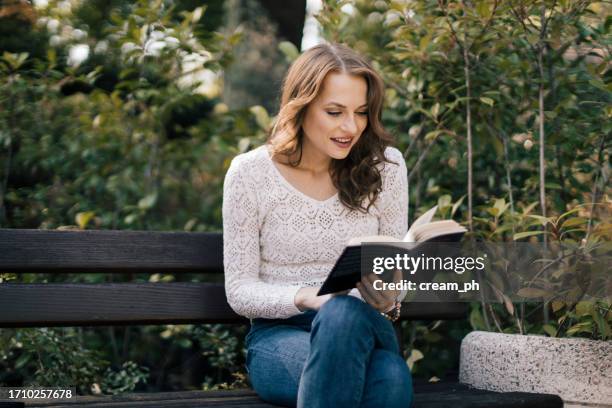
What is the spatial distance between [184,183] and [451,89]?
204cm

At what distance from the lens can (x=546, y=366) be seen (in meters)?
2.82

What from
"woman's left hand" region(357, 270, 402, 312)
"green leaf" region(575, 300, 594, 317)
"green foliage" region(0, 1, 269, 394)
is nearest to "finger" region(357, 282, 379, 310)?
"woman's left hand" region(357, 270, 402, 312)

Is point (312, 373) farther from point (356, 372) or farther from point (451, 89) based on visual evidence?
point (451, 89)

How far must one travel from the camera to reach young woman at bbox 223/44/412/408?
2609 millimetres

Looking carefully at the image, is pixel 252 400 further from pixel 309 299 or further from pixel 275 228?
pixel 275 228

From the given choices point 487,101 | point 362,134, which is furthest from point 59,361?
point 487,101

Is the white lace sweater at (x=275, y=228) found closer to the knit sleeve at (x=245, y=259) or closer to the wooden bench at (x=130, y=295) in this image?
the knit sleeve at (x=245, y=259)

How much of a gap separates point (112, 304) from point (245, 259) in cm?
53

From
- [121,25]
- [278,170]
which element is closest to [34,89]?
[121,25]

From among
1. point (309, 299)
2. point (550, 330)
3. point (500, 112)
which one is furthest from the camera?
point (500, 112)

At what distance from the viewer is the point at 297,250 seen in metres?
2.89

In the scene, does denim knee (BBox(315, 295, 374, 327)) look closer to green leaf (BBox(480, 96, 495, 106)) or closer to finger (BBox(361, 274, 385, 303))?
finger (BBox(361, 274, 385, 303))

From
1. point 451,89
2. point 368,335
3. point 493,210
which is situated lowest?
point 368,335

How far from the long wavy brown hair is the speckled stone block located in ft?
2.36
